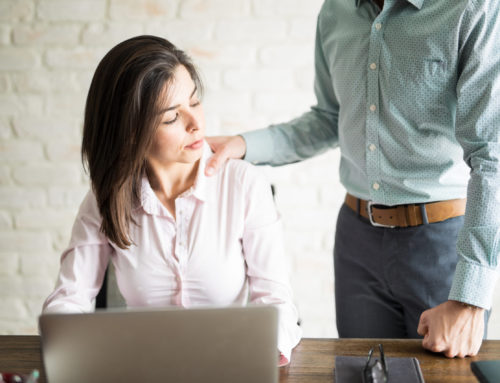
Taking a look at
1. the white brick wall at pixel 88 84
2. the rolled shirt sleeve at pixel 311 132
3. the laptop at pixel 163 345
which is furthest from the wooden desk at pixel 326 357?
the white brick wall at pixel 88 84

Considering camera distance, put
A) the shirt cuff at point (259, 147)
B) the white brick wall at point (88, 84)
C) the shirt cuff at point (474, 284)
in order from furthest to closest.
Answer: the white brick wall at point (88, 84), the shirt cuff at point (259, 147), the shirt cuff at point (474, 284)

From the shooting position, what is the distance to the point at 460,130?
1.23 metres

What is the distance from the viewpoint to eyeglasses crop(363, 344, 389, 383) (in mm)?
974

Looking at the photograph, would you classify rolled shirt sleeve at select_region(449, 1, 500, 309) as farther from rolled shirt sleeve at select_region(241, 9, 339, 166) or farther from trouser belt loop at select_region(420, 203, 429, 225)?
rolled shirt sleeve at select_region(241, 9, 339, 166)

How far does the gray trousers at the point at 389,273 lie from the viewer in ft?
4.55

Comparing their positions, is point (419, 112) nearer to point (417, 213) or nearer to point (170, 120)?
point (417, 213)

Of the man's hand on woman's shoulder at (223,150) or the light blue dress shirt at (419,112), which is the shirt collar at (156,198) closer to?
the man's hand on woman's shoulder at (223,150)

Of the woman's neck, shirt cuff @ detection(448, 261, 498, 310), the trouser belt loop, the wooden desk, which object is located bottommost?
the wooden desk

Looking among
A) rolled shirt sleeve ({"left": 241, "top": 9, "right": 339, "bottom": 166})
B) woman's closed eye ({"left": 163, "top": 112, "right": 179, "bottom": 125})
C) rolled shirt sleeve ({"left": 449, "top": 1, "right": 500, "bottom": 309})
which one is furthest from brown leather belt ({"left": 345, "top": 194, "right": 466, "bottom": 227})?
woman's closed eye ({"left": 163, "top": 112, "right": 179, "bottom": 125})

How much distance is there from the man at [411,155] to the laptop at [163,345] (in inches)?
17.9

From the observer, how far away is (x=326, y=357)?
1127 millimetres

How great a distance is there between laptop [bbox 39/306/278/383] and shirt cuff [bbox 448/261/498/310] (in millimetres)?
467

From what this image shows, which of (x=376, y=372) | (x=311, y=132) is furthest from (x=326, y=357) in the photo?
(x=311, y=132)

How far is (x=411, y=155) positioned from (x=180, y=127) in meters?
0.57
